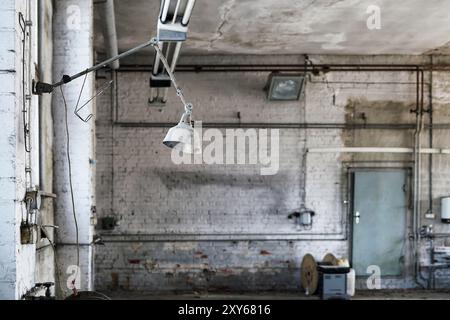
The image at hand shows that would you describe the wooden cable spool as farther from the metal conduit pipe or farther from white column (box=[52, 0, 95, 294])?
white column (box=[52, 0, 95, 294])

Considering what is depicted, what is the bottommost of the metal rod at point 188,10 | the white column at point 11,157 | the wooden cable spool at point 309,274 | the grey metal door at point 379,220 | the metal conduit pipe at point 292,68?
the wooden cable spool at point 309,274

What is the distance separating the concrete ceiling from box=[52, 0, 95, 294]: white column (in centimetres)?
103

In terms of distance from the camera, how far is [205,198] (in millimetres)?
6969

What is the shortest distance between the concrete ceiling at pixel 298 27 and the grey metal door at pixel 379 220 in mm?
1766

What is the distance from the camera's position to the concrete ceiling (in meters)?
5.14

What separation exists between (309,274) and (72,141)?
3700 mm

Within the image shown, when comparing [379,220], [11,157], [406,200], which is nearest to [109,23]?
[11,157]

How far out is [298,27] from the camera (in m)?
5.84

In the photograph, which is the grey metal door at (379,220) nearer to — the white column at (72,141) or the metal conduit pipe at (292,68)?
the metal conduit pipe at (292,68)

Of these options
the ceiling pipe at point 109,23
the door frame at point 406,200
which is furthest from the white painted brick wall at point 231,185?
the ceiling pipe at point 109,23

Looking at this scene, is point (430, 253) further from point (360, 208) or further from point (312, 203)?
point (312, 203)

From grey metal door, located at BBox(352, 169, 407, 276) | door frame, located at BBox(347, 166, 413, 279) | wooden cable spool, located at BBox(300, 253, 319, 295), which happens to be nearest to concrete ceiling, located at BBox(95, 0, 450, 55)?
door frame, located at BBox(347, 166, 413, 279)

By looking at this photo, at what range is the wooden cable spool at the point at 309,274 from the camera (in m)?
6.33
